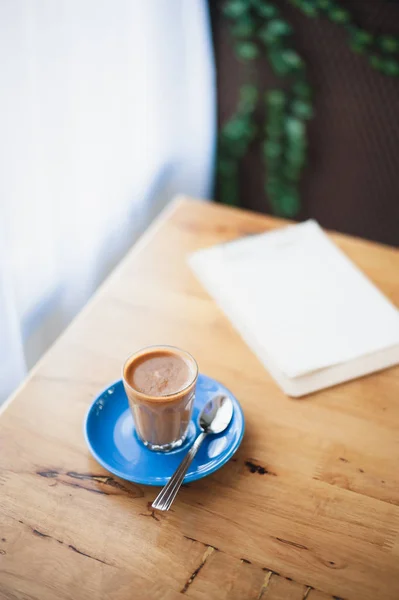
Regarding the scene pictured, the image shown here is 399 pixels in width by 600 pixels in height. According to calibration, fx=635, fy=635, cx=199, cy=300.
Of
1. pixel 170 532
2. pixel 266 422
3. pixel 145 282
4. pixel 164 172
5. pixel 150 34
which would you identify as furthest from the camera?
pixel 164 172

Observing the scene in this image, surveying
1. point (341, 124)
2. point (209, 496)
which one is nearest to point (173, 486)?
point (209, 496)

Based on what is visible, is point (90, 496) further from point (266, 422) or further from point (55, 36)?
point (55, 36)

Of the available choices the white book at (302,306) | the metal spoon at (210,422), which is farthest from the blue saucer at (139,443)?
the white book at (302,306)

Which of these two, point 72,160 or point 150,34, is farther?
point 150,34

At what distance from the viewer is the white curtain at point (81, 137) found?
3.55 feet

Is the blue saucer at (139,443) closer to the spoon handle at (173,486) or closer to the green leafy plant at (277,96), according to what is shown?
the spoon handle at (173,486)

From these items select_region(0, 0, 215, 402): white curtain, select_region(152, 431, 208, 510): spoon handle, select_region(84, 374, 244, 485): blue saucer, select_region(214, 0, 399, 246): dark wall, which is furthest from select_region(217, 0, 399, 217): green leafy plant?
select_region(152, 431, 208, 510): spoon handle

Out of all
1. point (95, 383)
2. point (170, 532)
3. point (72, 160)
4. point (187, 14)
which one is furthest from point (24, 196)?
point (187, 14)

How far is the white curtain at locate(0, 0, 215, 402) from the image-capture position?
42.6 inches

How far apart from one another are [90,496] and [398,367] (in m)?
0.50

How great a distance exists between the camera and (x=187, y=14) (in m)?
1.64

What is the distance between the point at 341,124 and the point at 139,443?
135 cm

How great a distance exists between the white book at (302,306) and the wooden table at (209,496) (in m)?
0.03

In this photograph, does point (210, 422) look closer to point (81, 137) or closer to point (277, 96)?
point (81, 137)
